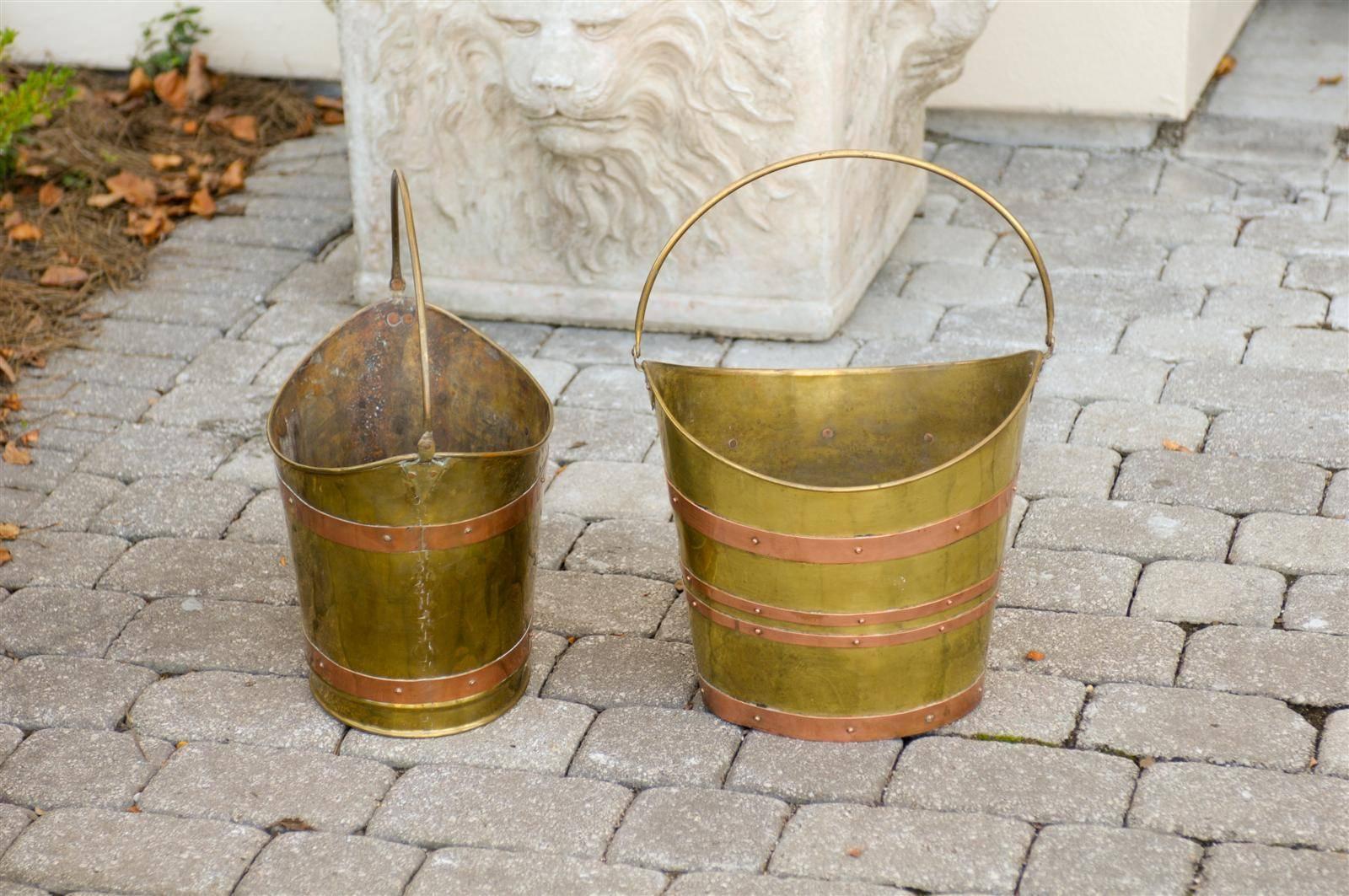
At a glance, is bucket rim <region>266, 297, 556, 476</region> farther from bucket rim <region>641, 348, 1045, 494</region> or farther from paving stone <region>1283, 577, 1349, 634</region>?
paving stone <region>1283, 577, 1349, 634</region>

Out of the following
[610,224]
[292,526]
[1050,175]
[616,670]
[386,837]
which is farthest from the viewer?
[1050,175]

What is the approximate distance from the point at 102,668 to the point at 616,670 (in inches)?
42.2

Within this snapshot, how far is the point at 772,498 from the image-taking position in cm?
283

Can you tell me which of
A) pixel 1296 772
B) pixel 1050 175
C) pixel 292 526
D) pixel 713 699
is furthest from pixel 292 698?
pixel 1050 175

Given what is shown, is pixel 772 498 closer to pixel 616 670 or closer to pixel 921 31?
pixel 616 670

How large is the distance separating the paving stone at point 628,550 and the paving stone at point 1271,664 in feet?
3.73

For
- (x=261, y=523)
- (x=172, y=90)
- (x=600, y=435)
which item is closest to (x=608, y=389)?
(x=600, y=435)

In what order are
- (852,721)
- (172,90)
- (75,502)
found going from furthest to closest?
(172,90) → (75,502) → (852,721)

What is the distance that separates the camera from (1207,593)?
3.46 m

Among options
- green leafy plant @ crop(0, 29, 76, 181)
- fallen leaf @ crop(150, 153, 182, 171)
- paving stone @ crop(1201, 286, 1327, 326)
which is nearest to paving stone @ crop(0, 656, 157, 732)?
green leafy plant @ crop(0, 29, 76, 181)

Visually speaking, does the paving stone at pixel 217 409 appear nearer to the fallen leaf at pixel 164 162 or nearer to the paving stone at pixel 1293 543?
the fallen leaf at pixel 164 162

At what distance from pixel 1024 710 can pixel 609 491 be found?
1.28m

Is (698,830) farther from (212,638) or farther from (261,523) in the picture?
(261,523)

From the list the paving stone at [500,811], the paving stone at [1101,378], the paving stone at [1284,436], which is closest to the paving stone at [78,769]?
the paving stone at [500,811]
